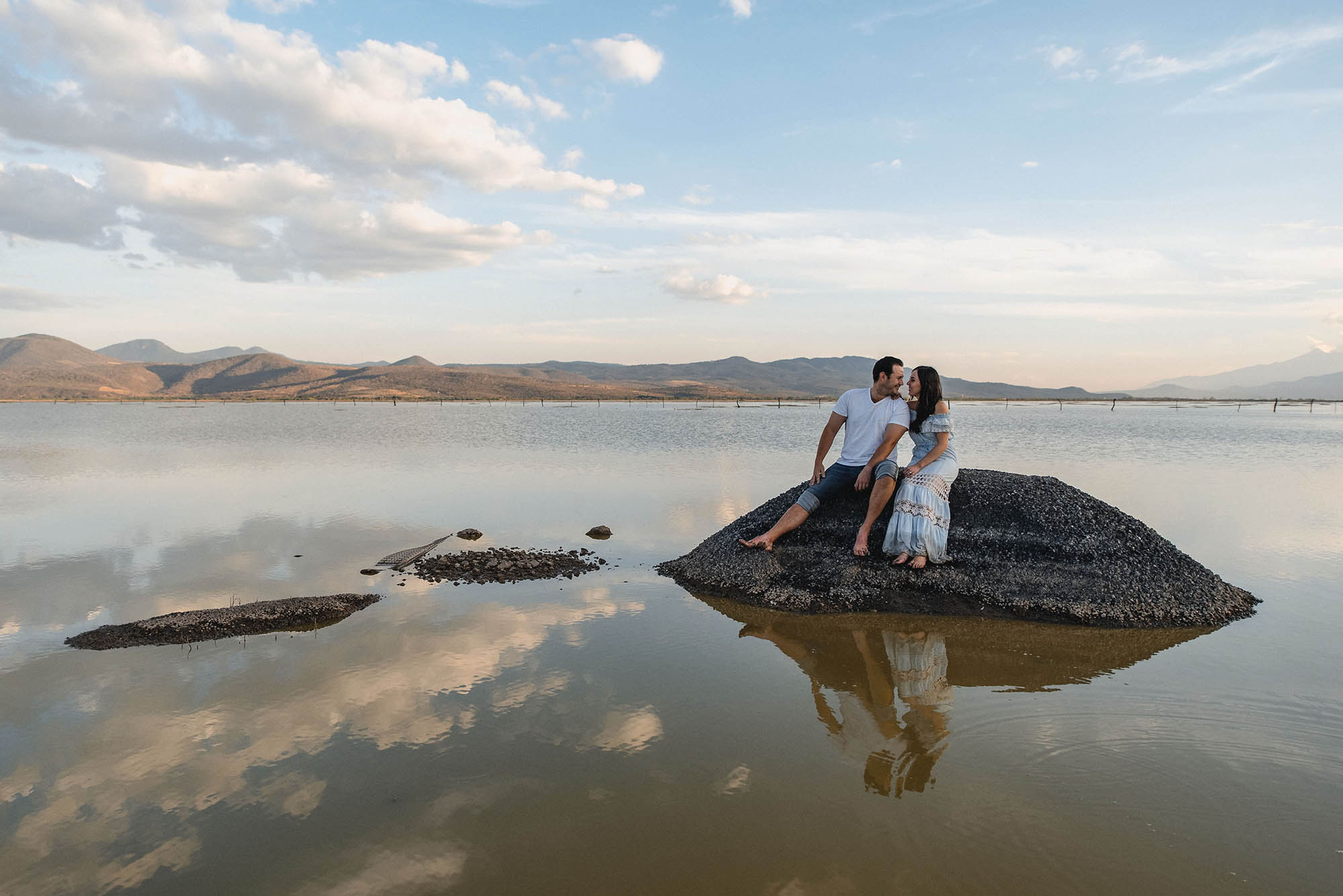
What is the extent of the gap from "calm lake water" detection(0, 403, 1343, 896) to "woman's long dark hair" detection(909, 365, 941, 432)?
3.21m

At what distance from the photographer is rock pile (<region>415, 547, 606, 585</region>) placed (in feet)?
40.7

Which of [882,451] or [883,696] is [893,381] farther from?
[883,696]

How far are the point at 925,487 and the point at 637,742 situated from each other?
6.46 metres

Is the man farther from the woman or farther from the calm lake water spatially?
the calm lake water

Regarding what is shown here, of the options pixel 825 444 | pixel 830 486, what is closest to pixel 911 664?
pixel 830 486

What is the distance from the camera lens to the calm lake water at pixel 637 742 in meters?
4.95

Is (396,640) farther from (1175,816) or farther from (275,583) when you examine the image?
(1175,816)

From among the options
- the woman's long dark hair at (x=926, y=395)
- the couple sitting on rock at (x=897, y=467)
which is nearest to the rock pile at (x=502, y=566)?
the couple sitting on rock at (x=897, y=467)

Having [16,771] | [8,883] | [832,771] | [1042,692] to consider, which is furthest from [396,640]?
[1042,692]

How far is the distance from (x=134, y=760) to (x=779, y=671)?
6.25 meters

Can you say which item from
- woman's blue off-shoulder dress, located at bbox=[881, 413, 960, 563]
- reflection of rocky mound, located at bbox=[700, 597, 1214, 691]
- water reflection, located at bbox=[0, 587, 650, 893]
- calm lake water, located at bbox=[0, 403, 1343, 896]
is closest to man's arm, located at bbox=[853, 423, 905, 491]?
woman's blue off-shoulder dress, located at bbox=[881, 413, 960, 563]

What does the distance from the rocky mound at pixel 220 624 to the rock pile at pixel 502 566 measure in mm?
2019

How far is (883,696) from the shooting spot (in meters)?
7.69

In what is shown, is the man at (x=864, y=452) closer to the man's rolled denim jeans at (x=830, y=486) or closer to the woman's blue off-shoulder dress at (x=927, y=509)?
the man's rolled denim jeans at (x=830, y=486)
